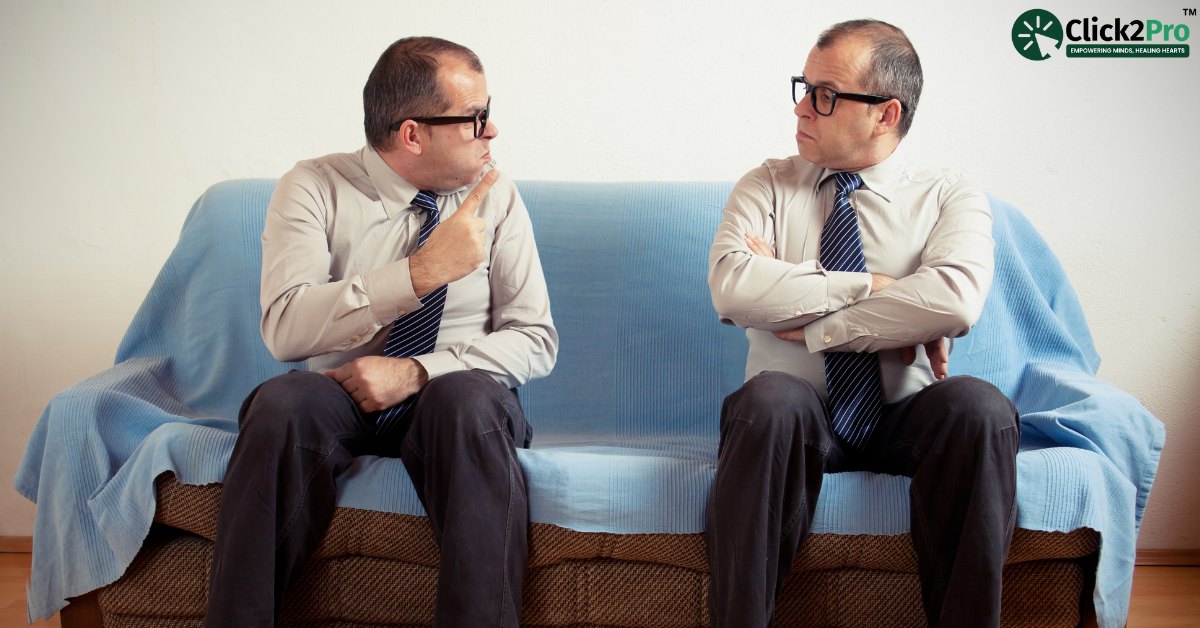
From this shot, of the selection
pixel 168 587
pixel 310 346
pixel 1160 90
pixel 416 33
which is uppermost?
pixel 416 33

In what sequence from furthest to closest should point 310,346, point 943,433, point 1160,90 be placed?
point 1160,90
point 310,346
point 943,433

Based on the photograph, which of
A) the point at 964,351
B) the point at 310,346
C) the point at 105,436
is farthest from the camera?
the point at 964,351

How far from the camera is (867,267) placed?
5.20 feet

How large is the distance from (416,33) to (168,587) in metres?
1.47

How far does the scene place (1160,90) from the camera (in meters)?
2.11

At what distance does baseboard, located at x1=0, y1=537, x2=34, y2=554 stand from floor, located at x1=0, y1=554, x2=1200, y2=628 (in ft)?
0.08

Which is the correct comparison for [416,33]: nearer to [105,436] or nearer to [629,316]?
[629,316]

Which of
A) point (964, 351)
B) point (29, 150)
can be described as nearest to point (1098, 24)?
point (964, 351)

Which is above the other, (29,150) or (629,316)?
(29,150)

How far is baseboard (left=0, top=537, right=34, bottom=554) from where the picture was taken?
2305mm

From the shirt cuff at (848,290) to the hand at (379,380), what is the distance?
2.47 feet

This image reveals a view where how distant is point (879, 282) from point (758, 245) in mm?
233

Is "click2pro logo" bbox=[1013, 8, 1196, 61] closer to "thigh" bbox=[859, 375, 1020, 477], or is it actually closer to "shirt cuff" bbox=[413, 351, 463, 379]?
"thigh" bbox=[859, 375, 1020, 477]

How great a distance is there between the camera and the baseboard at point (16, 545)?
2.30 m
